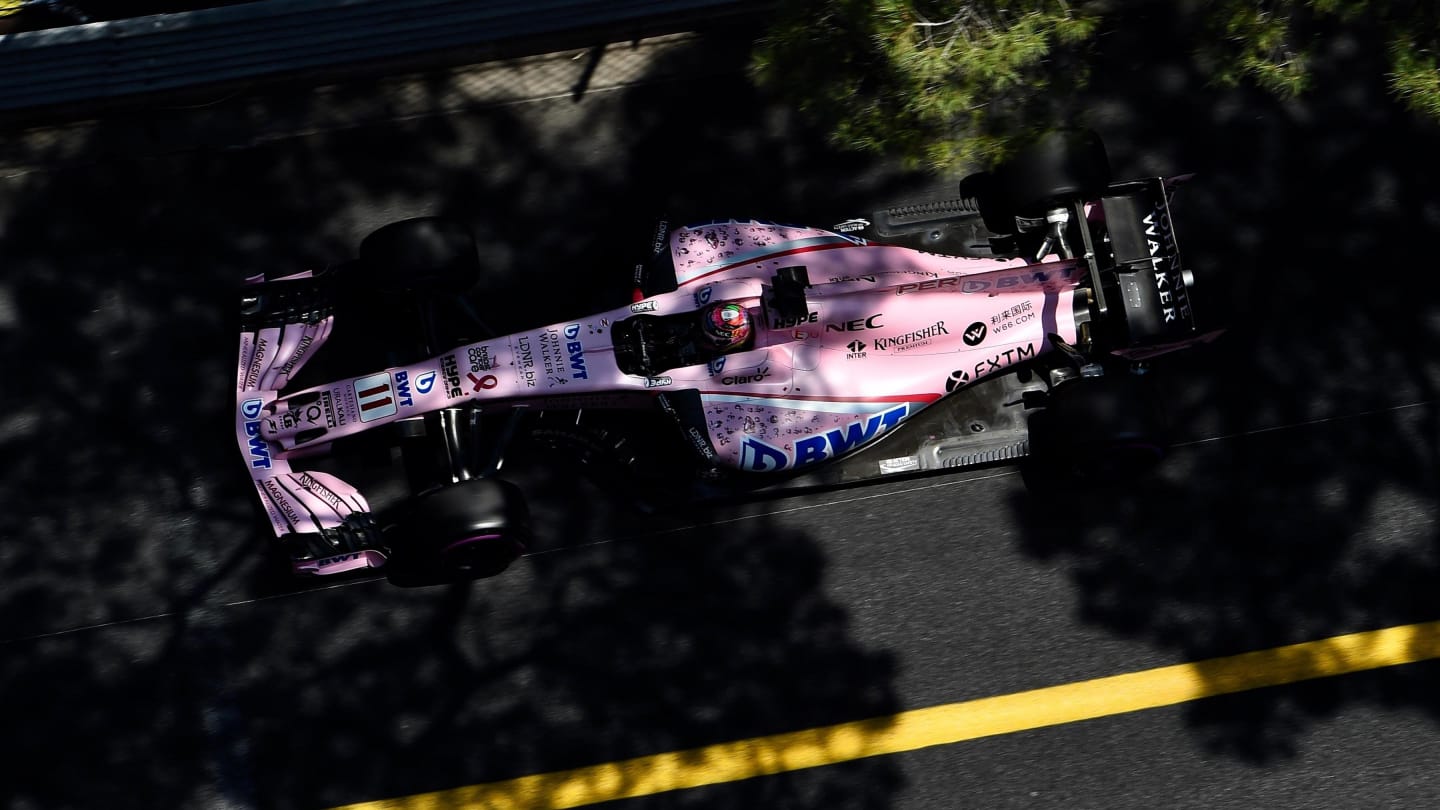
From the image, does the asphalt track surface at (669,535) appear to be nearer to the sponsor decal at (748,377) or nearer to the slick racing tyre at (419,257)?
the slick racing tyre at (419,257)

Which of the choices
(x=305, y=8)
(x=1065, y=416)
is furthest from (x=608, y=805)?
(x=305, y=8)

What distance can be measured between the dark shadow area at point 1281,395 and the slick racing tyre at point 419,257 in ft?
11.0

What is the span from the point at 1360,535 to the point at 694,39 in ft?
15.9

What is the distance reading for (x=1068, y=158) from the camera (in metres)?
5.77

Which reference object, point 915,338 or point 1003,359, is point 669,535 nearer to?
point 915,338

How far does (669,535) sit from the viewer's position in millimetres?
6227

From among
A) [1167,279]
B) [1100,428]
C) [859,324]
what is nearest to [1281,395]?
[1167,279]

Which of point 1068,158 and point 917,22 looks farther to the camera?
Result: point 1068,158

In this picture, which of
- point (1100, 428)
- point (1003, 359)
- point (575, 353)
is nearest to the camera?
point (1100, 428)

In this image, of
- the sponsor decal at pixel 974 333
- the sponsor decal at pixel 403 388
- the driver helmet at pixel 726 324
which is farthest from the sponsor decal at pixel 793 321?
the sponsor decal at pixel 403 388

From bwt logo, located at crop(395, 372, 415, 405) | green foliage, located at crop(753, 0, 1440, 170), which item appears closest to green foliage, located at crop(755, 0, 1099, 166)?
green foliage, located at crop(753, 0, 1440, 170)

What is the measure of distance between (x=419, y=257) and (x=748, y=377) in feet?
5.88

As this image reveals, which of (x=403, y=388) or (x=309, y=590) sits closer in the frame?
(x=403, y=388)

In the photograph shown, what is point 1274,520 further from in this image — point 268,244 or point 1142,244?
point 268,244
